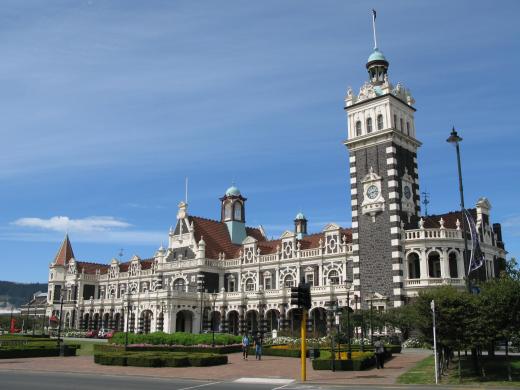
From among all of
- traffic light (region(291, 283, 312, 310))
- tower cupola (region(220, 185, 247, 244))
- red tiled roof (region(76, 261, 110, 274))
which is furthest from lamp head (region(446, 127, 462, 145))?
red tiled roof (region(76, 261, 110, 274))

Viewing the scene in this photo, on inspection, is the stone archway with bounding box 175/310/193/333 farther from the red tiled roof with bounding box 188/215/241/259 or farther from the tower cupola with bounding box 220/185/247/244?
the tower cupola with bounding box 220/185/247/244

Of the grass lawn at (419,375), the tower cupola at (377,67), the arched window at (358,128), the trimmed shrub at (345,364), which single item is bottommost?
the grass lawn at (419,375)

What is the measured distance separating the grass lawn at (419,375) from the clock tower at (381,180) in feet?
74.1

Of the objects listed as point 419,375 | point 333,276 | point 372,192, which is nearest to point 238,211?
point 333,276

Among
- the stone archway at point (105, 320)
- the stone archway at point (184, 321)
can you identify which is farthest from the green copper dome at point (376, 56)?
the stone archway at point (105, 320)

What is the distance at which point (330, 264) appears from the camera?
64250 mm

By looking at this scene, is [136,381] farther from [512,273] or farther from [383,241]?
[383,241]

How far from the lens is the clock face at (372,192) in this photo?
57594 mm

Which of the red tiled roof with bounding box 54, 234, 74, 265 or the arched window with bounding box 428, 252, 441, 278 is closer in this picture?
the arched window with bounding box 428, 252, 441, 278

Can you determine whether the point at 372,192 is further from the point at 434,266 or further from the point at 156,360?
the point at 156,360

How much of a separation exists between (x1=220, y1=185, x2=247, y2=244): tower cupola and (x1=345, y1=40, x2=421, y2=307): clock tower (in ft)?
92.0

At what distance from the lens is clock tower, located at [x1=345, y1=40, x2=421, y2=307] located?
2167 inches

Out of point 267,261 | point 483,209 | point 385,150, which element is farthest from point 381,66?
point 267,261

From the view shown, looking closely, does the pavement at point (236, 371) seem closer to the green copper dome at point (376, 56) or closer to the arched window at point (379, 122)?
the arched window at point (379, 122)
